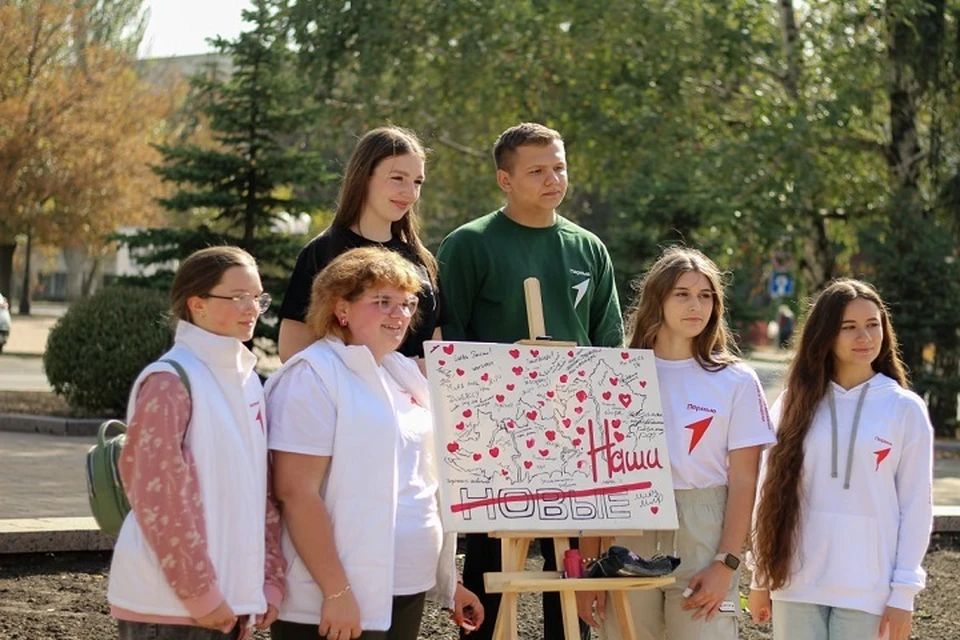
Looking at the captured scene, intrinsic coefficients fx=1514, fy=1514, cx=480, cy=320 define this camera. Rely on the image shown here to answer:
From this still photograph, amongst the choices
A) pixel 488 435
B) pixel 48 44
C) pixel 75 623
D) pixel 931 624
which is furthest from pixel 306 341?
pixel 48 44

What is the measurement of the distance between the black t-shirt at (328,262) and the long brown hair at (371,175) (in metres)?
0.04

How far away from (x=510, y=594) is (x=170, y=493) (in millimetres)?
1317

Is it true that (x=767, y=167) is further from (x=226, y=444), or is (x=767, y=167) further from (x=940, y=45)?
(x=226, y=444)

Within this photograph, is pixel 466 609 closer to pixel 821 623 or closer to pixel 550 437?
pixel 550 437

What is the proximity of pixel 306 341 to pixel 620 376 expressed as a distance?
1023 mm

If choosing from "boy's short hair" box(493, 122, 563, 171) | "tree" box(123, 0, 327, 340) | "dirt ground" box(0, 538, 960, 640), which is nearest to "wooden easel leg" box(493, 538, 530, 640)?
"boy's short hair" box(493, 122, 563, 171)

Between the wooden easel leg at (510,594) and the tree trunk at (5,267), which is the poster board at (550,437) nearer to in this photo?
the wooden easel leg at (510,594)

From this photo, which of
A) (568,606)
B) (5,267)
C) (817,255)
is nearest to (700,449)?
(568,606)

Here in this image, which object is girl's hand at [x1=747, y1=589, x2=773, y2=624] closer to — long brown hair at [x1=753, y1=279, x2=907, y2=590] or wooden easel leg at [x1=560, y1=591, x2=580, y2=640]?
long brown hair at [x1=753, y1=279, x2=907, y2=590]

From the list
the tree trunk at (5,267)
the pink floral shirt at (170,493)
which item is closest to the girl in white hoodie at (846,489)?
the pink floral shirt at (170,493)

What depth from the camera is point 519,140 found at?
533 centimetres

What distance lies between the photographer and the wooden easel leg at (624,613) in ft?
15.4

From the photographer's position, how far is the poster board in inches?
182

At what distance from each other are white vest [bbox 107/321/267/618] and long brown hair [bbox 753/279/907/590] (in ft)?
5.72
